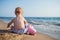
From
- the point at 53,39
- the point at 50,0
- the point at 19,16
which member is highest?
the point at 50,0

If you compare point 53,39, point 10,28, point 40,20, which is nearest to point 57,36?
point 53,39

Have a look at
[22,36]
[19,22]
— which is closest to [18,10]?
[19,22]

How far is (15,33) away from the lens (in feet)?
2.93

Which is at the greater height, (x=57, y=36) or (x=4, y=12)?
(x=4, y=12)

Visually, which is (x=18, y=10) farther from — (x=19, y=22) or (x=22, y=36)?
→ (x=22, y=36)

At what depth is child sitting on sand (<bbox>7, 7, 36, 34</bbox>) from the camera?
0.91 meters

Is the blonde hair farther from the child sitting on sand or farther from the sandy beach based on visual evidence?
the sandy beach

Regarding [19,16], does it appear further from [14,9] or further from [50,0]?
[50,0]

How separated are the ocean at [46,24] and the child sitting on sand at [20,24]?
51 mm

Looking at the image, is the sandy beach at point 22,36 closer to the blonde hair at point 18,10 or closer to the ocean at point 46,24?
the ocean at point 46,24

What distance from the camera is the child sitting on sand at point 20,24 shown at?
2.97 feet

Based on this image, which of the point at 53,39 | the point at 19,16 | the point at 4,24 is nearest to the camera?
the point at 53,39

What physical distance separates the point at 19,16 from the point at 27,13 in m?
0.07

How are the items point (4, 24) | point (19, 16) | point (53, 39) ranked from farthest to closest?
1. point (4, 24)
2. point (19, 16)
3. point (53, 39)
